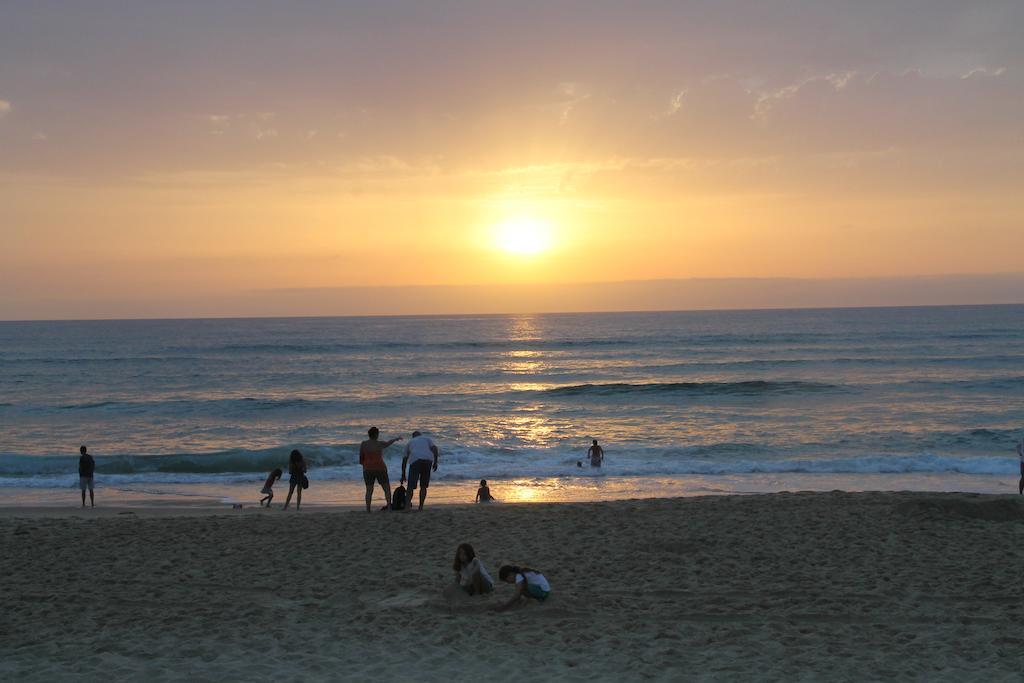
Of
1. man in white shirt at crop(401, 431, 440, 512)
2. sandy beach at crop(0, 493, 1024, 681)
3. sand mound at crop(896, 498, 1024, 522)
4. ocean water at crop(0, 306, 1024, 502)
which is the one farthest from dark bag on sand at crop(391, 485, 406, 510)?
sand mound at crop(896, 498, 1024, 522)

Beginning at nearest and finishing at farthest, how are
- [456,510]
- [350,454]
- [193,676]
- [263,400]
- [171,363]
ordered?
1. [193,676]
2. [456,510]
3. [350,454]
4. [263,400]
5. [171,363]

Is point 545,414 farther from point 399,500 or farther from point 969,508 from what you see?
point 969,508

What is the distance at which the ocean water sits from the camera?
23.0 m

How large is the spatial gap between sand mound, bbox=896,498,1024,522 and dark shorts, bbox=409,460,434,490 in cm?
729

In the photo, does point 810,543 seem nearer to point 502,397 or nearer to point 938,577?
point 938,577

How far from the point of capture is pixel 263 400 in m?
41.8

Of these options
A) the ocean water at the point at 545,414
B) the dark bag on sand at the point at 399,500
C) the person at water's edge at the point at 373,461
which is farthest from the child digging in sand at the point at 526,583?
the ocean water at the point at 545,414

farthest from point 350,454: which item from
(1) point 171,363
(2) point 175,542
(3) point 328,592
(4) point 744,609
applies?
(1) point 171,363

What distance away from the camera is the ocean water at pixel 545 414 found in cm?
2305

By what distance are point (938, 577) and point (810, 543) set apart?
1772 millimetres

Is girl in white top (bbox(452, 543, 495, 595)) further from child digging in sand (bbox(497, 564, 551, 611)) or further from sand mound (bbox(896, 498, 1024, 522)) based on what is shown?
sand mound (bbox(896, 498, 1024, 522))

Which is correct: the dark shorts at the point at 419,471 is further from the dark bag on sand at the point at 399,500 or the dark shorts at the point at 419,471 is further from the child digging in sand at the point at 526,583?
the child digging in sand at the point at 526,583

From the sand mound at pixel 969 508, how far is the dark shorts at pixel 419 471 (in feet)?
23.9

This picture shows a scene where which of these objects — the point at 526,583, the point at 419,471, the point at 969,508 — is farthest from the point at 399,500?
the point at 969,508
